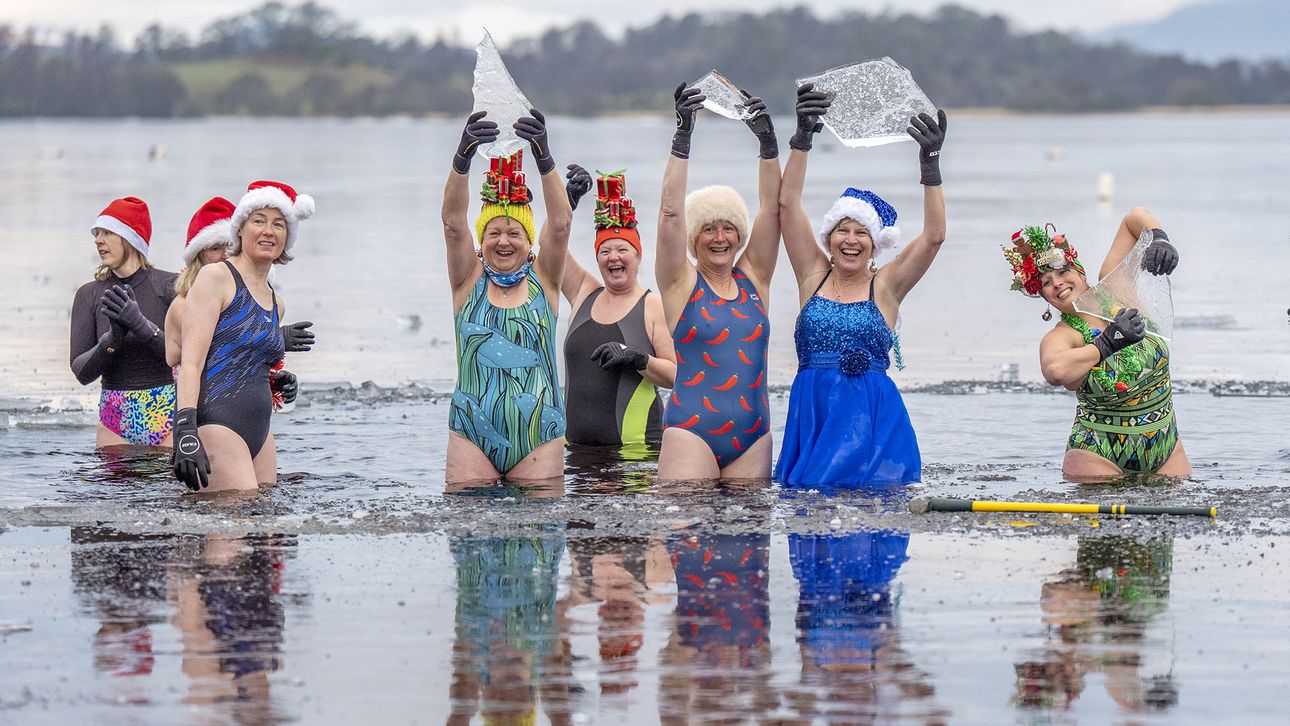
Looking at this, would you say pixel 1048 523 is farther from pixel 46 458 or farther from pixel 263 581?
pixel 46 458

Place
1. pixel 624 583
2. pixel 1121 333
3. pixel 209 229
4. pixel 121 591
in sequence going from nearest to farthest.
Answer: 1. pixel 121 591
2. pixel 624 583
3. pixel 1121 333
4. pixel 209 229

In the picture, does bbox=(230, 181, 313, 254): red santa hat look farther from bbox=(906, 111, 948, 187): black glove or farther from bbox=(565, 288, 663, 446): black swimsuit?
bbox=(906, 111, 948, 187): black glove

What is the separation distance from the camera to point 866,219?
810cm

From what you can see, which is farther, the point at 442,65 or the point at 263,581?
the point at 442,65

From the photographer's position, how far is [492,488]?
27.7 feet

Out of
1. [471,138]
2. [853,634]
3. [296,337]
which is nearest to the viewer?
[853,634]

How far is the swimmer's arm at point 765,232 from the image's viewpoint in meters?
8.05

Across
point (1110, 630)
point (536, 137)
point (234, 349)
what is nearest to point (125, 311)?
point (234, 349)

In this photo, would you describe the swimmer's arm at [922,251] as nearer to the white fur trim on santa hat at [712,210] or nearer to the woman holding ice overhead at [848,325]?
the woman holding ice overhead at [848,325]

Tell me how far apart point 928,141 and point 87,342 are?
4510 millimetres

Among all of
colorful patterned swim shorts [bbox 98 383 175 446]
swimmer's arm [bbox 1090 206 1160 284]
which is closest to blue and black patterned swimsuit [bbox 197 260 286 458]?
colorful patterned swim shorts [bbox 98 383 175 446]

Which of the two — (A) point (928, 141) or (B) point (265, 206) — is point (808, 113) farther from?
(B) point (265, 206)

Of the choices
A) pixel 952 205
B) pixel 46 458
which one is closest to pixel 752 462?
pixel 46 458

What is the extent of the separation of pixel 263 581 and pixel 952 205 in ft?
103
